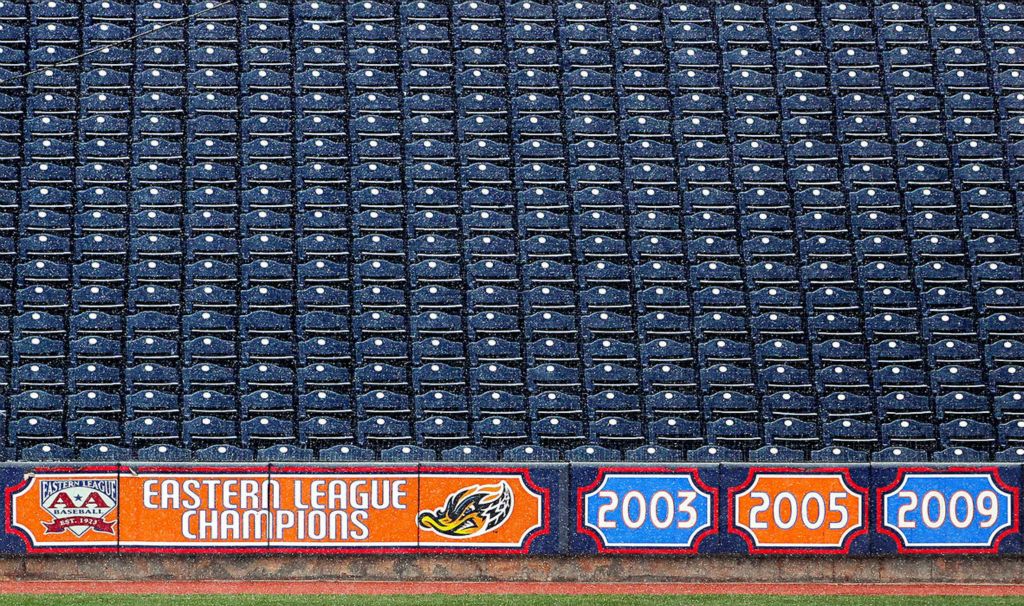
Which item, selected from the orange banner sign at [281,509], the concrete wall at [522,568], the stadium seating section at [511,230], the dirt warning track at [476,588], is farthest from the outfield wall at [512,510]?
the stadium seating section at [511,230]

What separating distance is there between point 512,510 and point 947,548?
3791mm

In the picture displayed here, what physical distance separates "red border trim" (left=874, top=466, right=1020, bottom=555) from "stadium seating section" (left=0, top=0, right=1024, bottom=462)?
146 centimetres

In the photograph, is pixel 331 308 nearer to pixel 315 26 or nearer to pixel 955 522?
pixel 315 26

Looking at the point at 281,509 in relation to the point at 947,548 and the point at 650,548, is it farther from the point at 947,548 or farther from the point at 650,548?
the point at 947,548

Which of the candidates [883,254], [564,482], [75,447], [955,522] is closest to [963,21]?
[883,254]

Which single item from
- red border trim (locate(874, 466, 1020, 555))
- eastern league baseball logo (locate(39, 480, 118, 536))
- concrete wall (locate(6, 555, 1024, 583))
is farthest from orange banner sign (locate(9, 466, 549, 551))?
red border trim (locate(874, 466, 1020, 555))

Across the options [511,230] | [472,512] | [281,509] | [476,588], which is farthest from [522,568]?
[511,230]

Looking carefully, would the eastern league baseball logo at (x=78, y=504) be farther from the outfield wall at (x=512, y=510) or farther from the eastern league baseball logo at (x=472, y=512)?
the eastern league baseball logo at (x=472, y=512)

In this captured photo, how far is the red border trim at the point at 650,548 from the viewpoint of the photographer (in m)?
13.4

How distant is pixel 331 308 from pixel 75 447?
9.31 ft

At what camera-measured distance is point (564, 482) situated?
13.4 meters

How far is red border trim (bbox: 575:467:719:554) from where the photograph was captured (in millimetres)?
13391

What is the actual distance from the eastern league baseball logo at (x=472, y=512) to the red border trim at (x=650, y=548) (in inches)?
24.1

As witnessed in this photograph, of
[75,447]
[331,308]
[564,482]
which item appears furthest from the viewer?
[331,308]
